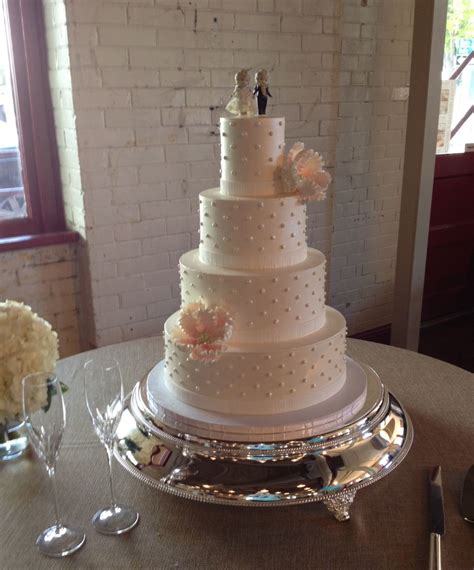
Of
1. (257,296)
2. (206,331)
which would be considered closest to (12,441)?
(206,331)

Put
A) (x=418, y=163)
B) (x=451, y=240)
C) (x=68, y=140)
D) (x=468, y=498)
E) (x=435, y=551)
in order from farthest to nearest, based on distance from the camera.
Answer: (x=451, y=240) → (x=418, y=163) → (x=68, y=140) → (x=468, y=498) → (x=435, y=551)

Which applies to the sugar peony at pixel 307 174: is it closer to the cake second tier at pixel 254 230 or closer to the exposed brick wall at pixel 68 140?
the cake second tier at pixel 254 230

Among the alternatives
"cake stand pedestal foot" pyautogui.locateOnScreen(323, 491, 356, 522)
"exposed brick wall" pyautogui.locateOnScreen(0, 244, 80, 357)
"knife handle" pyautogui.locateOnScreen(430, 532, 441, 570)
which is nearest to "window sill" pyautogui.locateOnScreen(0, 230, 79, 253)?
"exposed brick wall" pyautogui.locateOnScreen(0, 244, 80, 357)

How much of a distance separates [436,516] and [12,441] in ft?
2.69

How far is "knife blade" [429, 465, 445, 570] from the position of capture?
85 centimetres

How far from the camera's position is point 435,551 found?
86 cm

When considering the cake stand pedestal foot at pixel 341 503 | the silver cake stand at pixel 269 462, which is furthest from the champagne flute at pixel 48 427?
the cake stand pedestal foot at pixel 341 503

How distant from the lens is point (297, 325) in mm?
1129

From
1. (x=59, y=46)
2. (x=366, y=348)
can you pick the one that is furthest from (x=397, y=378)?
(x=59, y=46)

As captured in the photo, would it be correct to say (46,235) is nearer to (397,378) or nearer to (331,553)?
(397,378)

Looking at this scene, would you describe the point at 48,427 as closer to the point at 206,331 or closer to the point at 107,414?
the point at 107,414

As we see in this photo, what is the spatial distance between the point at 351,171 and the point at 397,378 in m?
1.69

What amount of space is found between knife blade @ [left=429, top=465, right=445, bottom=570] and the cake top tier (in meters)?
0.61

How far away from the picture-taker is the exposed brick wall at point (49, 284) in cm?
233
